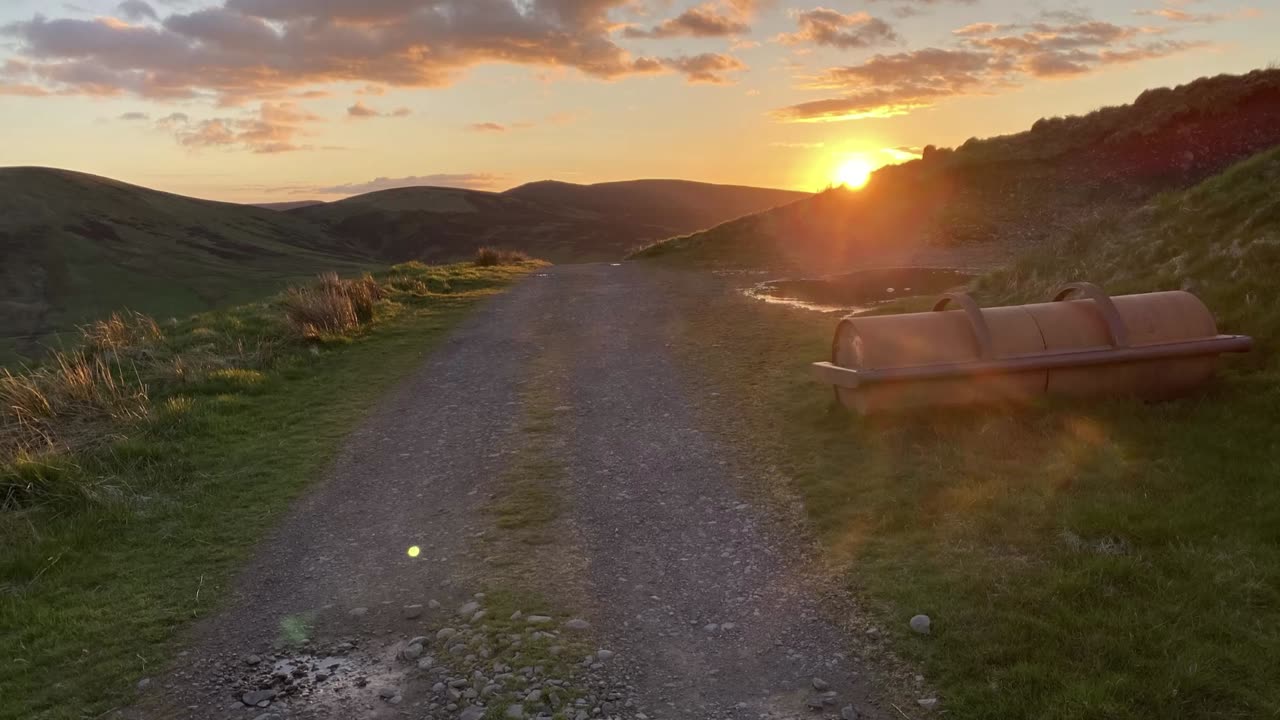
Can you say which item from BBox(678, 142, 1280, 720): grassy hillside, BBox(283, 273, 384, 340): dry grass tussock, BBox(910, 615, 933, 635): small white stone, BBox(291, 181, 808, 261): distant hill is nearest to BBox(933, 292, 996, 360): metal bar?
BBox(678, 142, 1280, 720): grassy hillside

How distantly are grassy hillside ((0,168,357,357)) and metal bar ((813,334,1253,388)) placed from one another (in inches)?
2719

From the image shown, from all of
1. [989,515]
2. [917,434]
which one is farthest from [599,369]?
[989,515]

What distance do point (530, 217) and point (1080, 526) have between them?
154650 millimetres

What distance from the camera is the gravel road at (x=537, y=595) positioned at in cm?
445

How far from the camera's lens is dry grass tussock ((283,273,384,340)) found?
16.1 meters

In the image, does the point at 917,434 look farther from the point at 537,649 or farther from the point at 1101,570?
the point at 537,649

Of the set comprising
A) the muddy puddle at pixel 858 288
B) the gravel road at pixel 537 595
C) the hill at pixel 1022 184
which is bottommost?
the gravel road at pixel 537 595

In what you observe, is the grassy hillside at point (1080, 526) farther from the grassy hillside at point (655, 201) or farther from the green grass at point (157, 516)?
the grassy hillside at point (655, 201)

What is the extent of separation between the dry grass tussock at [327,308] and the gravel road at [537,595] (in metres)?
6.88

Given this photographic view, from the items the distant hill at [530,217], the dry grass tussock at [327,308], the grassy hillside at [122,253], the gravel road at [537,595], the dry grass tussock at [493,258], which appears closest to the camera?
the gravel road at [537,595]

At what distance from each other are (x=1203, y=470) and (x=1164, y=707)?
3403mm

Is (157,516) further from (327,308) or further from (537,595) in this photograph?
(327,308)

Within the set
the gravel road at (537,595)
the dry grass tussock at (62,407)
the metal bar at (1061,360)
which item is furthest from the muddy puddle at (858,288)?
the dry grass tussock at (62,407)

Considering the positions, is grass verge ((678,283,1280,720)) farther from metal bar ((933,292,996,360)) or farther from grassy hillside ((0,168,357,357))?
grassy hillside ((0,168,357,357))
